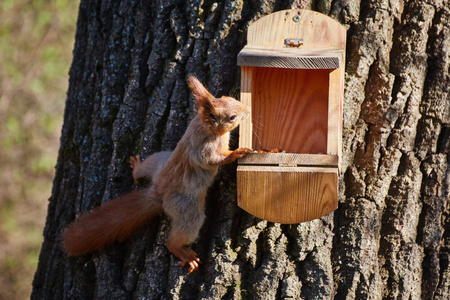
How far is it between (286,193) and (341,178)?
42 centimetres

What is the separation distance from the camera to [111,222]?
249 centimetres

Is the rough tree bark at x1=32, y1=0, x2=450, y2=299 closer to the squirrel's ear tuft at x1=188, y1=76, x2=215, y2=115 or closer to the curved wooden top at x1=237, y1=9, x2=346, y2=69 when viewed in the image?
the curved wooden top at x1=237, y1=9, x2=346, y2=69

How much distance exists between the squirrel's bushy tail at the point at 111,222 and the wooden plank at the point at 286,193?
2.01ft

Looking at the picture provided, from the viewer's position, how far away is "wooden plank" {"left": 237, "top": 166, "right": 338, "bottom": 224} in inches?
81.4

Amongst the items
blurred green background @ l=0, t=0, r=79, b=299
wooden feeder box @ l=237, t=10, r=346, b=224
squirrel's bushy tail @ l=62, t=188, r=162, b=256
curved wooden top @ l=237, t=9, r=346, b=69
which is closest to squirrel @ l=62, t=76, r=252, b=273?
squirrel's bushy tail @ l=62, t=188, r=162, b=256

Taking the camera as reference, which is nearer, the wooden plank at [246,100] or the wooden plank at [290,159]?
the wooden plank at [290,159]

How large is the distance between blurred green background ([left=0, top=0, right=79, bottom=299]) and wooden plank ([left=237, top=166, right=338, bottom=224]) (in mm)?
5656

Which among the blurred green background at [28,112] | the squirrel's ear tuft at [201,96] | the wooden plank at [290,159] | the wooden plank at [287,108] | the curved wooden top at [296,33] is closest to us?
the wooden plank at [290,159]

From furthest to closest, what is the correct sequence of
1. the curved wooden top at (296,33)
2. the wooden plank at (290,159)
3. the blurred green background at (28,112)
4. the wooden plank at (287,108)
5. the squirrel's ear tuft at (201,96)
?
the blurred green background at (28,112)
the wooden plank at (287,108)
the curved wooden top at (296,33)
the squirrel's ear tuft at (201,96)
the wooden plank at (290,159)

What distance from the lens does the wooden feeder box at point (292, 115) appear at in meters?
2.09

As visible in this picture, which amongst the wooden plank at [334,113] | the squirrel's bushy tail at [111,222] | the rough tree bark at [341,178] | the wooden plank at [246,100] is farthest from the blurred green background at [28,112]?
the wooden plank at [334,113]

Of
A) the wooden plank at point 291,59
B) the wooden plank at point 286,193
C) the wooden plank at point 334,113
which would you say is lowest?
the wooden plank at point 286,193

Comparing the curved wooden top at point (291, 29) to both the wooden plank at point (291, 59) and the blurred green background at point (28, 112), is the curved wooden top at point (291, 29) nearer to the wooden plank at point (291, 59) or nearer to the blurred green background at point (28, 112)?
the wooden plank at point (291, 59)

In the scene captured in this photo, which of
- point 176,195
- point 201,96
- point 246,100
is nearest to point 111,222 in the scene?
point 176,195
